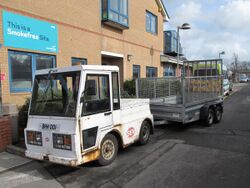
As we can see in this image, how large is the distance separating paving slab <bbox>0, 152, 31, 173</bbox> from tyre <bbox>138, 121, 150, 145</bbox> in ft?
9.63

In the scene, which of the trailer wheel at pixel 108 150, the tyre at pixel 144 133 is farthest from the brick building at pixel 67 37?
the tyre at pixel 144 133

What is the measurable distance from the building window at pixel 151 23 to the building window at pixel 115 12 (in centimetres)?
377

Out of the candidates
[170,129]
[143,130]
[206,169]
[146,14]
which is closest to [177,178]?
[206,169]

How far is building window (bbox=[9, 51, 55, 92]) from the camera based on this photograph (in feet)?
27.2

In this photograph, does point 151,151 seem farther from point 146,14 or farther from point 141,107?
point 146,14

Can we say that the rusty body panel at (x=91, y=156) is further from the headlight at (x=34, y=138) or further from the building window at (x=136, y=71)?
the building window at (x=136, y=71)

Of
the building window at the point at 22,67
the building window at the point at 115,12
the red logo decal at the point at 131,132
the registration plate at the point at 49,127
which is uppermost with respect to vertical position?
the building window at the point at 115,12

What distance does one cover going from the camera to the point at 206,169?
16.1 feet

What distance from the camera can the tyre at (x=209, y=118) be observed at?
349 inches

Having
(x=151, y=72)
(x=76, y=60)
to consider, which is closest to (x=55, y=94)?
(x=76, y=60)

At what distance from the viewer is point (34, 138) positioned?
4988mm

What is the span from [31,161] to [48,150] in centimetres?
136

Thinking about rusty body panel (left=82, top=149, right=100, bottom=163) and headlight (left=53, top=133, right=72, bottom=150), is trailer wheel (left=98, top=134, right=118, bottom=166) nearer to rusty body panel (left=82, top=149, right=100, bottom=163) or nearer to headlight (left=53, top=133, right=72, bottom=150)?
rusty body panel (left=82, top=149, right=100, bottom=163)

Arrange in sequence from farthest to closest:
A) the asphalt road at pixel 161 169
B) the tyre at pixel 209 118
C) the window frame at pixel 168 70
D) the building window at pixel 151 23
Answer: the window frame at pixel 168 70
the building window at pixel 151 23
the tyre at pixel 209 118
the asphalt road at pixel 161 169
